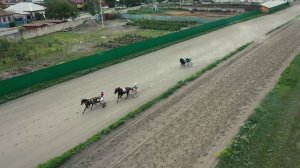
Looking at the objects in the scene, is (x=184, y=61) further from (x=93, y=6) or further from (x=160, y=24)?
(x=93, y=6)

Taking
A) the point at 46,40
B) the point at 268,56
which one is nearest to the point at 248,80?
the point at 268,56

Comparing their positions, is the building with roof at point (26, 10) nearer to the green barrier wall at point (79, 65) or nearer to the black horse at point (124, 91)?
the green barrier wall at point (79, 65)

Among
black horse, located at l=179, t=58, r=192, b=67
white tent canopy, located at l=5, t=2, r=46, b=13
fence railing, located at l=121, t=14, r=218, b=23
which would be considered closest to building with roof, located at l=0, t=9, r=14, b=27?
white tent canopy, located at l=5, t=2, r=46, b=13

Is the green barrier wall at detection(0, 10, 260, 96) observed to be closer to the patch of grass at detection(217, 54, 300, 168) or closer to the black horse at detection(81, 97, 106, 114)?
the black horse at detection(81, 97, 106, 114)

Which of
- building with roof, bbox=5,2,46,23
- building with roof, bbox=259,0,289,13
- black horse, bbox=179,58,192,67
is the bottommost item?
black horse, bbox=179,58,192,67

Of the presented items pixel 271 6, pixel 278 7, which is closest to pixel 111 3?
pixel 271 6

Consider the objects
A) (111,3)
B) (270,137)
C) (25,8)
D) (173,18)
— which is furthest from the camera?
(111,3)
